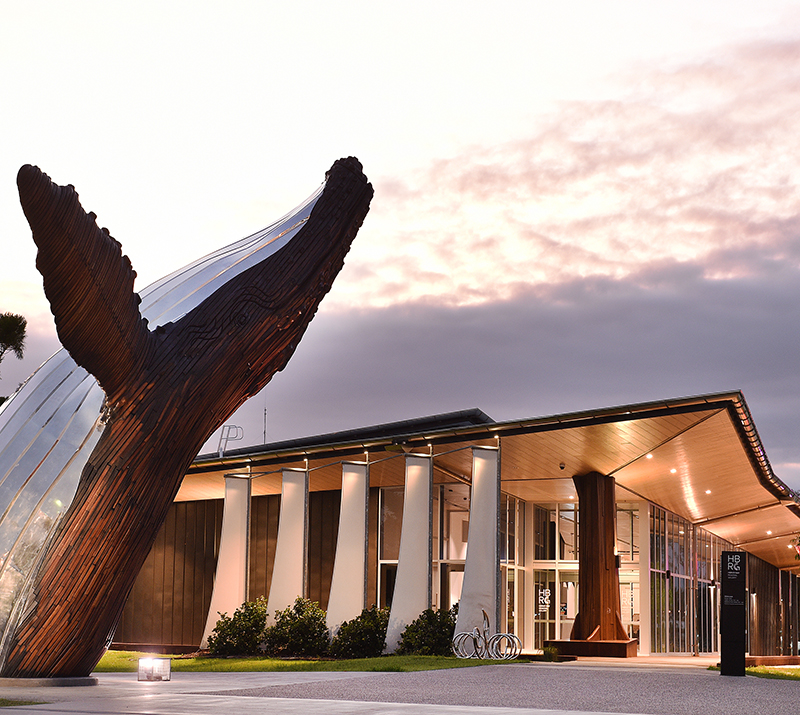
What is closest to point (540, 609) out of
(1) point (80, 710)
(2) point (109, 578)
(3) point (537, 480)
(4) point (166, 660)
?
(3) point (537, 480)

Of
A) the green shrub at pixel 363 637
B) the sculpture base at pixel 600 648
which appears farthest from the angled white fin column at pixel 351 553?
the sculpture base at pixel 600 648

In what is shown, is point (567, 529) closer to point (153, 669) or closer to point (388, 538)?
point (388, 538)

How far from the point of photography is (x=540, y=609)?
2952 cm

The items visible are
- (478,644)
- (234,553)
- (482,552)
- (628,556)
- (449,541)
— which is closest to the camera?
(478,644)

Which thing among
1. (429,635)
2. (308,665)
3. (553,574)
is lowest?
(308,665)

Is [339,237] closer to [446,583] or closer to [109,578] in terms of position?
[109,578]

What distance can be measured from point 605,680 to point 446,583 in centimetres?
1186

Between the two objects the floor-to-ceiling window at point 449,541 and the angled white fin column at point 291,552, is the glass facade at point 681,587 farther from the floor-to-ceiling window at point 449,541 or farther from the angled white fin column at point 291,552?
the angled white fin column at point 291,552

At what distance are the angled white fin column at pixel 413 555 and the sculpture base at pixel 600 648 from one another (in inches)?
200

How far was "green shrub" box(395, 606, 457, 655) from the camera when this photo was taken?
20688mm

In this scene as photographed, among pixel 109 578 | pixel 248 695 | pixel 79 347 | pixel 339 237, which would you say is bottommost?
pixel 248 695

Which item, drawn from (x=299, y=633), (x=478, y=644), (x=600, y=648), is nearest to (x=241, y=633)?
(x=299, y=633)

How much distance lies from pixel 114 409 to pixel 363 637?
11.5 metres

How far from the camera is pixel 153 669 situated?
46.4 feet
